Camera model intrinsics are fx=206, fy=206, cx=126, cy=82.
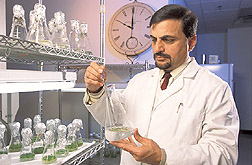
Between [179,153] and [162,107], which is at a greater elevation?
[162,107]

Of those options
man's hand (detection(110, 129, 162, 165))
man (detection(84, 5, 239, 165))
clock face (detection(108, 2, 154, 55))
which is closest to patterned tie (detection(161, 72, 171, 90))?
man (detection(84, 5, 239, 165))

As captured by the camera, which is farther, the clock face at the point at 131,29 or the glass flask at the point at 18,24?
the clock face at the point at 131,29

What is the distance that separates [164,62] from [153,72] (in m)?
0.28

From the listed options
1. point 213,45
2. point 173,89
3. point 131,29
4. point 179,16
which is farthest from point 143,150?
point 213,45

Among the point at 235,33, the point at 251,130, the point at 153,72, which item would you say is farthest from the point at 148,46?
the point at 251,130

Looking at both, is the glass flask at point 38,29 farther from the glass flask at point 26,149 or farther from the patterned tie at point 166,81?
the patterned tie at point 166,81

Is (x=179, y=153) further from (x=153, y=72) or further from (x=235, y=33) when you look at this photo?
(x=235, y=33)

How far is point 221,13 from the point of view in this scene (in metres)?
4.05

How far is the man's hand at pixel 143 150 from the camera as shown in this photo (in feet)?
2.49

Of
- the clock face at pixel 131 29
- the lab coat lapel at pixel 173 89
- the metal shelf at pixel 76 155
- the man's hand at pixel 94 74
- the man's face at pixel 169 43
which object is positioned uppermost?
Result: the clock face at pixel 131 29

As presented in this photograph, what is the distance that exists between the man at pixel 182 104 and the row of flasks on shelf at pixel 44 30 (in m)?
0.34

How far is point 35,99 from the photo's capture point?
296cm

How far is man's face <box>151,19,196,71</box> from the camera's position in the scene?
108 cm

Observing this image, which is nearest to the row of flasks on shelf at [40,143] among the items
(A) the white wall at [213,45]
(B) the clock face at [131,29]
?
(B) the clock face at [131,29]
